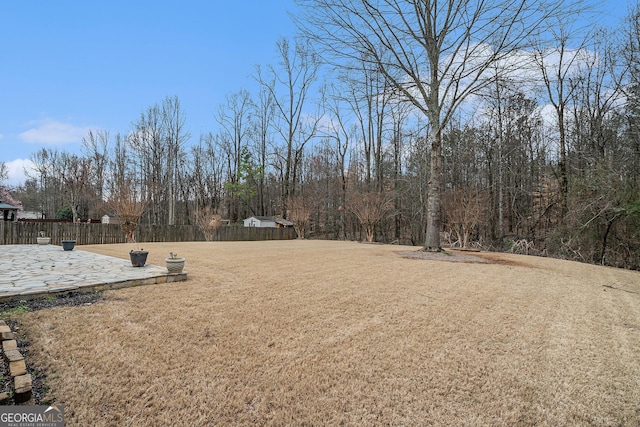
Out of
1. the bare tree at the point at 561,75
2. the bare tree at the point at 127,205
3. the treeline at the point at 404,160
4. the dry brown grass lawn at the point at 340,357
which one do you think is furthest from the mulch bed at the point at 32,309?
the bare tree at the point at 561,75

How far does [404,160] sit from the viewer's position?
20.9m

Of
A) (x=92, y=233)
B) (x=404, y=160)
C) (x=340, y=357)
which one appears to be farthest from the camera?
(x=404, y=160)

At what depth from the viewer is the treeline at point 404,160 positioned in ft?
32.3

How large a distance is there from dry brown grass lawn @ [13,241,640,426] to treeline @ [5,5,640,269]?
7.18m

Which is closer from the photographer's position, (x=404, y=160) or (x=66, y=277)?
(x=66, y=277)

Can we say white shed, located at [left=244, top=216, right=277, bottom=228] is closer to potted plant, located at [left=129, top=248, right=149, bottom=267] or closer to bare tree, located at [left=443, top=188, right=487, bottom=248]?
bare tree, located at [left=443, top=188, right=487, bottom=248]

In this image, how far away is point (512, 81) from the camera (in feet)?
29.0

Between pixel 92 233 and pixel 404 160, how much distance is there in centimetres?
1848

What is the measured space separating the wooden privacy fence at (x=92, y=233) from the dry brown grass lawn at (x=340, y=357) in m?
12.4

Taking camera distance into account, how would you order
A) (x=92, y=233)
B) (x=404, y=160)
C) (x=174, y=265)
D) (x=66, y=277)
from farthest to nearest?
(x=404, y=160), (x=92, y=233), (x=174, y=265), (x=66, y=277)

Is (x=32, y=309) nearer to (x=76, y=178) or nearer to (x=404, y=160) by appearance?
(x=404, y=160)

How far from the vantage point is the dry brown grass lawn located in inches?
70.1

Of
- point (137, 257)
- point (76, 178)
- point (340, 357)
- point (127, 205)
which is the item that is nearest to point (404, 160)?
point (127, 205)

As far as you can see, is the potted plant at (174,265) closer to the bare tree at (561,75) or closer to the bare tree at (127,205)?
the bare tree at (127,205)
